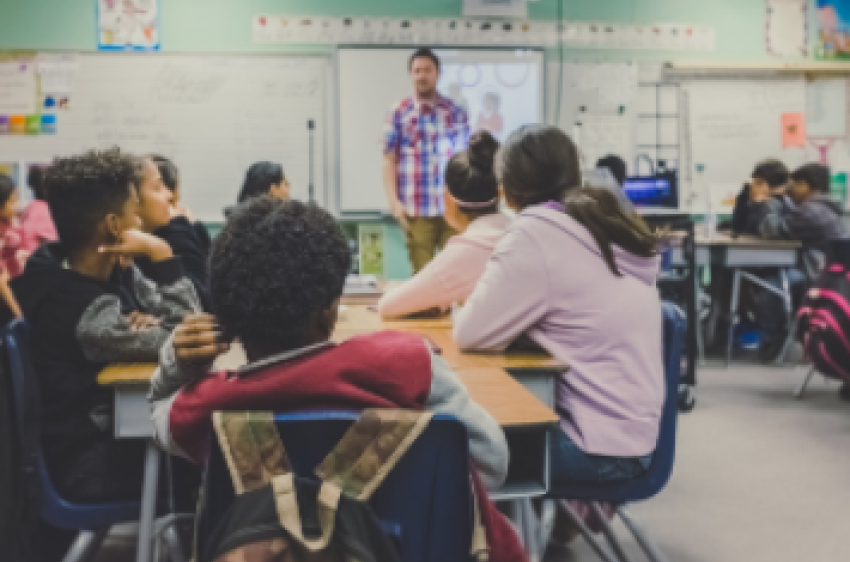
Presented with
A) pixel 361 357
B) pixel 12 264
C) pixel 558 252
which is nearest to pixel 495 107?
pixel 12 264

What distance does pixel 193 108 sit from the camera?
639cm

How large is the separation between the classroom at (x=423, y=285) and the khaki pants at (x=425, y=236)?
0.06ft

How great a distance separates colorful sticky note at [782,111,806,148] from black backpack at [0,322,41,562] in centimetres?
643

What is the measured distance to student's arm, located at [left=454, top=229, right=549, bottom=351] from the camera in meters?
2.10

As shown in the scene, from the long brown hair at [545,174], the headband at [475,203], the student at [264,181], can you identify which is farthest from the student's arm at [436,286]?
the student at [264,181]

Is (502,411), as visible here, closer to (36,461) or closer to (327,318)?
(327,318)

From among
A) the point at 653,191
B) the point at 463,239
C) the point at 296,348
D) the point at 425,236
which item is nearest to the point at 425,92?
the point at 425,236

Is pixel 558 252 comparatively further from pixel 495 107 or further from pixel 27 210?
pixel 495 107

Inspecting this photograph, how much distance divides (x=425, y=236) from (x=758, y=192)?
2.54 meters

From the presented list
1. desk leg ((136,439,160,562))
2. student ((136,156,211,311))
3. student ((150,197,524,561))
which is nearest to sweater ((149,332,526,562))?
student ((150,197,524,561))

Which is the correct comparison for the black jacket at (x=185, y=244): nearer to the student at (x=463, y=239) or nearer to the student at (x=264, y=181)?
the student at (x=463, y=239)

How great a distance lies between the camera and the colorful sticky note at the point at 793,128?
7207 mm

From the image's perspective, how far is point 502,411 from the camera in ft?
5.19

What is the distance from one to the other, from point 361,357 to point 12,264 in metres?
4.22
